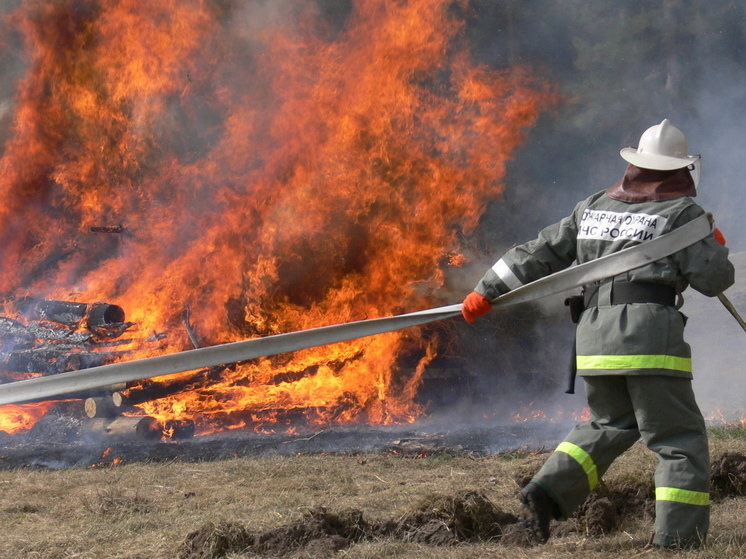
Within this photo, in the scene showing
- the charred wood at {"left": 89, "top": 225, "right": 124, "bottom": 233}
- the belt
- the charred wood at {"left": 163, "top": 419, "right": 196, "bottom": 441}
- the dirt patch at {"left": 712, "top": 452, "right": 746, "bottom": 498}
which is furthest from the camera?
the charred wood at {"left": 89, "top": 225, "right": 124, "bottom": 233}

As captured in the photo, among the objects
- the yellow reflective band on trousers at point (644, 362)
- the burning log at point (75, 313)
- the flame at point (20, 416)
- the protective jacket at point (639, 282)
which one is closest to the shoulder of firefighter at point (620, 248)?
the protective jacket at point (639, 282)

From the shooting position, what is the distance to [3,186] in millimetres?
10242

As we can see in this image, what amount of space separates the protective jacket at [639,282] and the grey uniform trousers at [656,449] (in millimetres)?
91

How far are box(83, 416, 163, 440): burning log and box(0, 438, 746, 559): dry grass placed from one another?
1.18m

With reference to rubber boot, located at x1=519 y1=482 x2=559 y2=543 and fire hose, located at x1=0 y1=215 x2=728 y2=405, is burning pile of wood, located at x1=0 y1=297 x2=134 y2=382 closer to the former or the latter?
fire hose, located at x1=0 y1=215 x2=728 y2=405

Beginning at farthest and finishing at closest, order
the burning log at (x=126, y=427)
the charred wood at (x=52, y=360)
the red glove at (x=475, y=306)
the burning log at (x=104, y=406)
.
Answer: the charred wood at (x=52, y=360) → the burning log at (x=104, y=406) → the burning log at (x=126, y=427) → the red glove at (x=475, y=306)

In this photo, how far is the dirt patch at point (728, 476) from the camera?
3633mm

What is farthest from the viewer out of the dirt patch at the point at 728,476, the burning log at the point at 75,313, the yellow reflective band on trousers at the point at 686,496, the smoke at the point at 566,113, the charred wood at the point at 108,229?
the charred wood at the point at 108,229

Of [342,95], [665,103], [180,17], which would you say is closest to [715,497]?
[342,95]

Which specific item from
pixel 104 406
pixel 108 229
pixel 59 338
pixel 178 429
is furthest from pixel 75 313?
pixel 108 229

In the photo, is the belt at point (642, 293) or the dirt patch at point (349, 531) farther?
the belt at point (642, 293)

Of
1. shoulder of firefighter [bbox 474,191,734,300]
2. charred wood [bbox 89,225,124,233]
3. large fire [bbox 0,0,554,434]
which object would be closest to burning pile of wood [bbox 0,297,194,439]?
large fire [bbox 0,0,554,434]

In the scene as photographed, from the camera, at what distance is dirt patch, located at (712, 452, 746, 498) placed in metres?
3.63

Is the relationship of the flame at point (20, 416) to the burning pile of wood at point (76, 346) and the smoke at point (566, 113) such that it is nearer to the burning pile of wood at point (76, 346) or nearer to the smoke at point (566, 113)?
the burning pile of wood at point (76, 346)
